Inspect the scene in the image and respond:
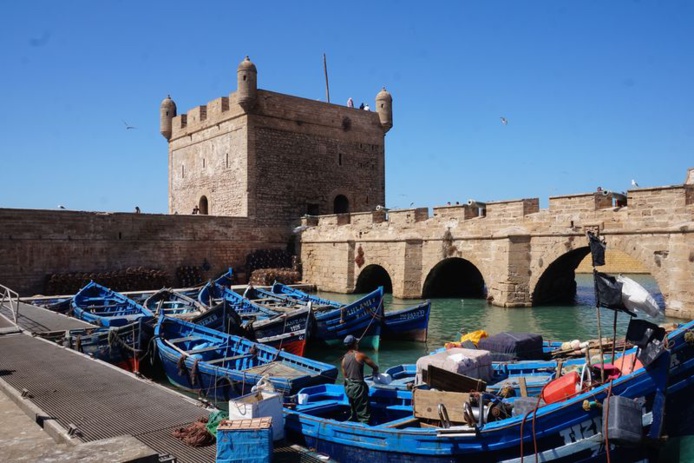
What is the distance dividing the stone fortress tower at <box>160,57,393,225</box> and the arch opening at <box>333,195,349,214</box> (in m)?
0.06

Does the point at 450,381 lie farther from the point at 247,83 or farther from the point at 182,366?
the point at 247,83

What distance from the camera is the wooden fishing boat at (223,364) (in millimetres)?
8266

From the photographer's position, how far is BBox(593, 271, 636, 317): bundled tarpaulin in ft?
19.0

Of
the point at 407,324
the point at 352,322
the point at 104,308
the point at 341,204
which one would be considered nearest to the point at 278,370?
the point at 352,322

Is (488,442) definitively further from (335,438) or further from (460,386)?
(335,438)

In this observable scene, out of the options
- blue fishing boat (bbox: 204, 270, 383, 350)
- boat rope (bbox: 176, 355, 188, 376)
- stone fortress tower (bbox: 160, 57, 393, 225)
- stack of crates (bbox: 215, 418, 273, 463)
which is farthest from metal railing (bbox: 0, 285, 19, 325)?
stone fortress tower (bbox: 160, 57, 393, 225)

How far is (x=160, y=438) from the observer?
621 centimetres

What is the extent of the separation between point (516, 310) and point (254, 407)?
12913 mm

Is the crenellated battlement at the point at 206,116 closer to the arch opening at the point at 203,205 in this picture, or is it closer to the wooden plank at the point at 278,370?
the arch opening at the point at 203,205

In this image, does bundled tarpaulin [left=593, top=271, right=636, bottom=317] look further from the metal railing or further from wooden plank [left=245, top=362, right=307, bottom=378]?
the metal railing

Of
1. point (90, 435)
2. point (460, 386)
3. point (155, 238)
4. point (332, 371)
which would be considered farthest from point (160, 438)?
point (155, 238)

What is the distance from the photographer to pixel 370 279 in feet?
81.4

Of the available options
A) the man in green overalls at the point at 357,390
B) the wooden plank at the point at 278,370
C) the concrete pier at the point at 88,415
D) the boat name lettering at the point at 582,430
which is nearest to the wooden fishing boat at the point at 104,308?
the concrete pier at the point at 88,415

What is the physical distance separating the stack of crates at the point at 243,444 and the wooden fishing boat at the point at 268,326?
6697 millimetres
